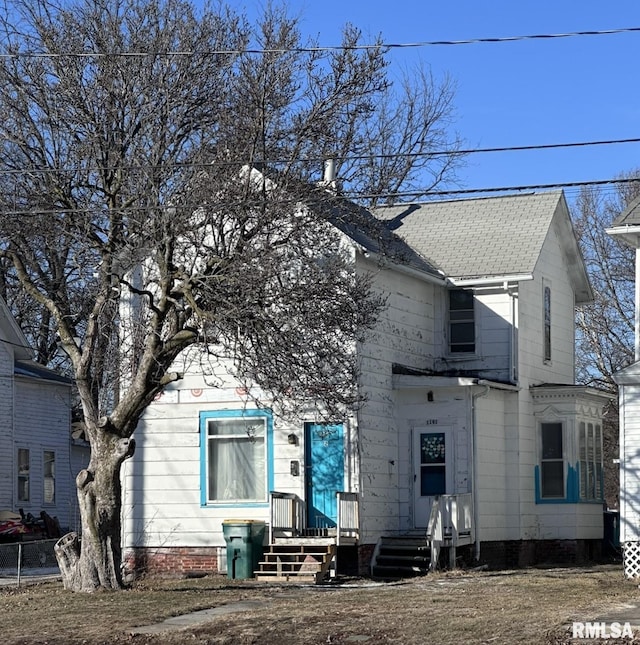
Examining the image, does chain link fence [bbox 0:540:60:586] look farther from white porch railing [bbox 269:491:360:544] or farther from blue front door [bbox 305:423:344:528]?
blue front door [bbox 305:423:344:528]

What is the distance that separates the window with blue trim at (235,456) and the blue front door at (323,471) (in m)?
0.90

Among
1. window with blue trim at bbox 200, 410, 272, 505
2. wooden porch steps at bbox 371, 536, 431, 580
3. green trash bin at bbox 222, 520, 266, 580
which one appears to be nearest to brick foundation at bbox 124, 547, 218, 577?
window with blue trim at bbox 200, 410, 272, 505

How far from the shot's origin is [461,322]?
27578mm

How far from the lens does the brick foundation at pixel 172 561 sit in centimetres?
2433

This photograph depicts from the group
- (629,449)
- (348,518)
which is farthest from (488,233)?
(348,518)

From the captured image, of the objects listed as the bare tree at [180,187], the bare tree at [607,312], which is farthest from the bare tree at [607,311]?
the bare tree at [180,187]

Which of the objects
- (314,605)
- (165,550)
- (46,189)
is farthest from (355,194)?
(165,550)

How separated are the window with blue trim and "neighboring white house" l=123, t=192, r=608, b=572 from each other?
0.03 m

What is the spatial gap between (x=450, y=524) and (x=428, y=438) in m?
2.08

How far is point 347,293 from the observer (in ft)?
65.0

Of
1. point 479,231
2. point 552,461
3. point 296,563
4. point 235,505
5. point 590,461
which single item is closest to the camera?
point 296,563

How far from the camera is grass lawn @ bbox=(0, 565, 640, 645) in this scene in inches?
596

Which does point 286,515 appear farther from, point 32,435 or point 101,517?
point 32,435

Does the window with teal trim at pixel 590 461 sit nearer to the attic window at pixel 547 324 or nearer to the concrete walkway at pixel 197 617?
the attic window at pixel 547 324
